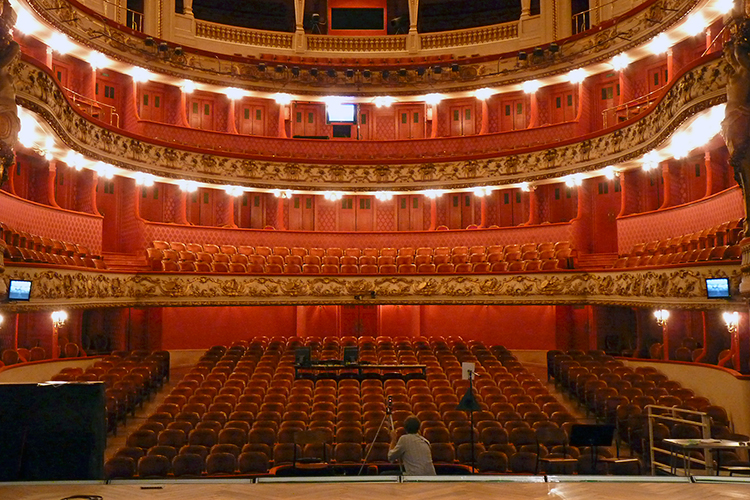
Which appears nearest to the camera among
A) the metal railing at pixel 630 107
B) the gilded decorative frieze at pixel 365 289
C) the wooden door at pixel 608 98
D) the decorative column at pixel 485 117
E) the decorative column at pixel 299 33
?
the gilded decorative frieze at pixel 365 289

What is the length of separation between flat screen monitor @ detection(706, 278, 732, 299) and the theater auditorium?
3 centimetres

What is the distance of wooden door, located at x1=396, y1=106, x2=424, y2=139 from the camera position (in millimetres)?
21766

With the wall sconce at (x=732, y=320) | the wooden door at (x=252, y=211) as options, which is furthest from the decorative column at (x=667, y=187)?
the wooden door at (x=252, y=211)

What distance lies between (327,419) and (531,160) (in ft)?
37.7

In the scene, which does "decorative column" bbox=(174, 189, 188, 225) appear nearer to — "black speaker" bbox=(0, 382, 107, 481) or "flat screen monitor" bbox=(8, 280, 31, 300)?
"flat screen monitor" bbox=(8, 280, 31, 300)

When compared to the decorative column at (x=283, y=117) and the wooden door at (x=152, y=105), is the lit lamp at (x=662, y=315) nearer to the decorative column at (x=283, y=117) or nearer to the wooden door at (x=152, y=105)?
the decorative column at (x=283, y=117)

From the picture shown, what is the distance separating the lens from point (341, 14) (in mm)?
24000

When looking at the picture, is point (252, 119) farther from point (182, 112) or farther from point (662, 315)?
point (662, 315)

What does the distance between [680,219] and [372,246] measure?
872cm

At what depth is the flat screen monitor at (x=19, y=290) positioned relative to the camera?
10.4 metres

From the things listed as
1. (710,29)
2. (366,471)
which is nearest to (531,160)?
(710,29)

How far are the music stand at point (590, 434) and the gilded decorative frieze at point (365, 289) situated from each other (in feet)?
19.9

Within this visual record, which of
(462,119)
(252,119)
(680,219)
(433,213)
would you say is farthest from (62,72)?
(680,219)

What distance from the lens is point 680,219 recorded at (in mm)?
15383
